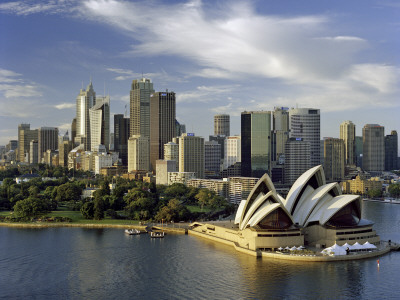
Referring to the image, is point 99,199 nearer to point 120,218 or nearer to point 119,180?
point 120,218

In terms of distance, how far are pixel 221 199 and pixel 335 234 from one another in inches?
1718

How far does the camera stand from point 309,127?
166m

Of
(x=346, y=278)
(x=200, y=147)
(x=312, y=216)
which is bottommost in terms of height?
(x=346, y=278)

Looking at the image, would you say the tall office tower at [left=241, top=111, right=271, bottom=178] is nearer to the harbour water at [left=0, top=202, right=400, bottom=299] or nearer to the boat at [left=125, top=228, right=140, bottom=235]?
the boat at [left=125, top=228, right=140, bottom=235]

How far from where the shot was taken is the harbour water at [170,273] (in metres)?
38.3

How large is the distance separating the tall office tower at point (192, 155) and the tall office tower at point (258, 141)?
1453cm

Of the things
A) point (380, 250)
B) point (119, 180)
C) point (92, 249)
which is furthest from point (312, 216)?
point (119, 180)

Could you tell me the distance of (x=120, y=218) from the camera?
77.8 meters

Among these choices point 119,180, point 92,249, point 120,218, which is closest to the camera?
point 92,249

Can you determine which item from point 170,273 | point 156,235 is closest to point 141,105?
point 156,235

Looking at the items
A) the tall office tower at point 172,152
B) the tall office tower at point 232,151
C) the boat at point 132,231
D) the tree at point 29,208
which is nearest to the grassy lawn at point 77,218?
the tree at point 29,208

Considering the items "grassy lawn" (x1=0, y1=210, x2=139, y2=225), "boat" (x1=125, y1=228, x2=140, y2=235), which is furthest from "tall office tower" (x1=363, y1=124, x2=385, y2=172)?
"boat" (x1=125, y1=228, x2=140, y2=235)

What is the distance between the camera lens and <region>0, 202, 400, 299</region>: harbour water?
126ft

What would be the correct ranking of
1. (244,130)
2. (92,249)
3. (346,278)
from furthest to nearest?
1. (244,130)
2. (92,249)
3. (346,278)
